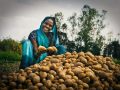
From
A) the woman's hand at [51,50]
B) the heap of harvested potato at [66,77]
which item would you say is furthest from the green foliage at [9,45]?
the heap of harvested potato at [66,77]

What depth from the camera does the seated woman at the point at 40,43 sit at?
4.89m

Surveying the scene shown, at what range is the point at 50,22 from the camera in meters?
5.11

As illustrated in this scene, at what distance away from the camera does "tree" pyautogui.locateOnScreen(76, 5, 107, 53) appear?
548cm

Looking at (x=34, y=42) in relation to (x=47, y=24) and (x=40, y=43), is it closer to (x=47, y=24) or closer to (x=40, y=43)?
(x=40, y=43)

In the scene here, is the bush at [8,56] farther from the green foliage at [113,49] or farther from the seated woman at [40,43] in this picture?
the green foliage at [113,49]

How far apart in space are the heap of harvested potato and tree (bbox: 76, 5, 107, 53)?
1.18m

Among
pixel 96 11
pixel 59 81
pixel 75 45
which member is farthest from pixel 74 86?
pixel 96 11

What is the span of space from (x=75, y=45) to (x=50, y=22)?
1.90 feet

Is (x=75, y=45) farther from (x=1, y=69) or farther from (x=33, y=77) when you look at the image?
(x=33, y=77)

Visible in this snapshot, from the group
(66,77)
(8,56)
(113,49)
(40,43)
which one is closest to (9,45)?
(8,56)

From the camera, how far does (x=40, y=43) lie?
502 cm

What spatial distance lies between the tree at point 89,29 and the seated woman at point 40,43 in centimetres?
53

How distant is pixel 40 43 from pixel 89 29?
37.6 inches

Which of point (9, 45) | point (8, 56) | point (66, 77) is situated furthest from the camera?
point (9, 45)
